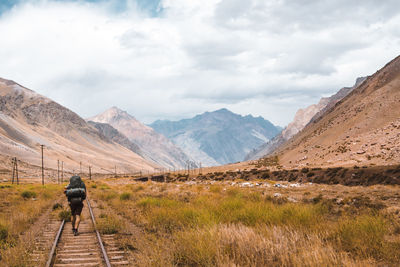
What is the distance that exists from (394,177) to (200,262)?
1203 inches

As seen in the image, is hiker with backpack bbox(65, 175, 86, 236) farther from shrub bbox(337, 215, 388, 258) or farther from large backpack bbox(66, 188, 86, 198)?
shrub bbox(337, 215, 388, 258)

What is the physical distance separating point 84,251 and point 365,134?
8036 cm

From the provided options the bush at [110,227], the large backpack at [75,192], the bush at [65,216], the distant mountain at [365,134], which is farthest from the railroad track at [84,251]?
the distant mountain at [365,134]

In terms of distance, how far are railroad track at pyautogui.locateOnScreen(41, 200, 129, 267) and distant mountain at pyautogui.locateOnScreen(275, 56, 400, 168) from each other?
51.8 meters

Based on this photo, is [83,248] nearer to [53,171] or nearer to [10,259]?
[10,259]

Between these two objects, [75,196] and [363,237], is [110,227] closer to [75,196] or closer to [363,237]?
[75,196]

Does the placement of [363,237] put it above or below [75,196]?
below

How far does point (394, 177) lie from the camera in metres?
30.9

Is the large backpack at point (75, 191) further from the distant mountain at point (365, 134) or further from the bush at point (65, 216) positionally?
the distant mountain at point (365, 134)

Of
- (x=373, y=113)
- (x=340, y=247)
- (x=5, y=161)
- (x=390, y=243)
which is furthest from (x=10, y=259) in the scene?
(x=5, y=161)

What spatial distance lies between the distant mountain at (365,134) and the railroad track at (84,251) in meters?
51.8

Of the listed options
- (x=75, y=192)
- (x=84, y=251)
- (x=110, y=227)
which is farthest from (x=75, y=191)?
(x=84, y=251)

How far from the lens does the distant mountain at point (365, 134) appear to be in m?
61.6

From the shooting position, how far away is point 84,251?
30.7 ft
